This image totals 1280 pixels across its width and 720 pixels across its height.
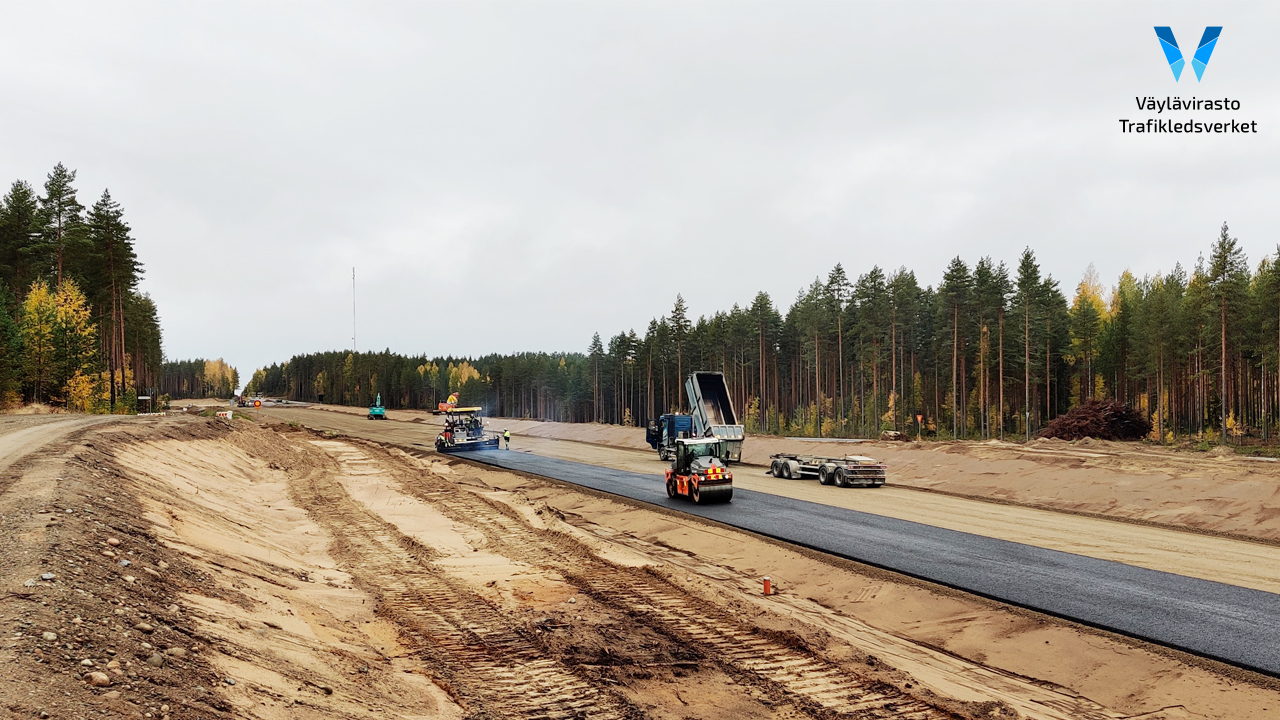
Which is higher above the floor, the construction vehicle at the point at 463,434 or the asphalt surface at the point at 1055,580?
the construction vehicle at the point at 463,434

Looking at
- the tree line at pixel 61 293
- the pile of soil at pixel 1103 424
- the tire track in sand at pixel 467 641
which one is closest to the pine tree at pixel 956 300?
the pile of soil at pixel 1103 424

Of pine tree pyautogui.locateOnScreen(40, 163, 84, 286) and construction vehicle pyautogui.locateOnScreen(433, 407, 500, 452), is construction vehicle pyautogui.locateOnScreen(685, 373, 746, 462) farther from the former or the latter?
pine tree pyautogui.locateOnScreen(40, 163, 84, 286)

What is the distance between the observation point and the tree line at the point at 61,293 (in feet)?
145

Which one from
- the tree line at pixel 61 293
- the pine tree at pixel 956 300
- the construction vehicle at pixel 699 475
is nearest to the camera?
the construction vehicle at pixel 699 475

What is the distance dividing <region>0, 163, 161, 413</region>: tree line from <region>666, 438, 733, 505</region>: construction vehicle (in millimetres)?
40611

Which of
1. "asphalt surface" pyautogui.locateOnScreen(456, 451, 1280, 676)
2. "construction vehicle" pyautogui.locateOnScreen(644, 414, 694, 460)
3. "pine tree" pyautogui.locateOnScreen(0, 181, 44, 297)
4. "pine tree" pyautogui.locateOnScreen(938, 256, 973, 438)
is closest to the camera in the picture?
"asphalt surface" pyautogui.locateOnScreen(456, 451, 1280, 676)

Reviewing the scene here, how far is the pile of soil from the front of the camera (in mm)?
47938

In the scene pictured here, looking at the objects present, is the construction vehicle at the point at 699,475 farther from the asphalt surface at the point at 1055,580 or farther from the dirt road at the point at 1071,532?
the dirt road at the point at 1071,532

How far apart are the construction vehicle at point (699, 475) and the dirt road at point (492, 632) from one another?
532 centimetres

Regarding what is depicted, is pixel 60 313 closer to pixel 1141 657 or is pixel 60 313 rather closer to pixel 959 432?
pixel 1141 657

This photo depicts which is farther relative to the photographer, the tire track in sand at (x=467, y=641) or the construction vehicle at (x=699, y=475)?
the construction vehicle at (x=699, y=475)

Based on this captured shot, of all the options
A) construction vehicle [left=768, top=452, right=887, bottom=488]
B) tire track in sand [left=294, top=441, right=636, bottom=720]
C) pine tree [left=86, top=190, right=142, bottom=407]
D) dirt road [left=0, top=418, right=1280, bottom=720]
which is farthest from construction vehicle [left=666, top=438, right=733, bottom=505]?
pine tree [left=86, top=190, right=142, bottom=407]

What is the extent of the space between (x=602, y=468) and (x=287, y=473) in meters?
15.8

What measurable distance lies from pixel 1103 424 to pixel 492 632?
51.7 metres
